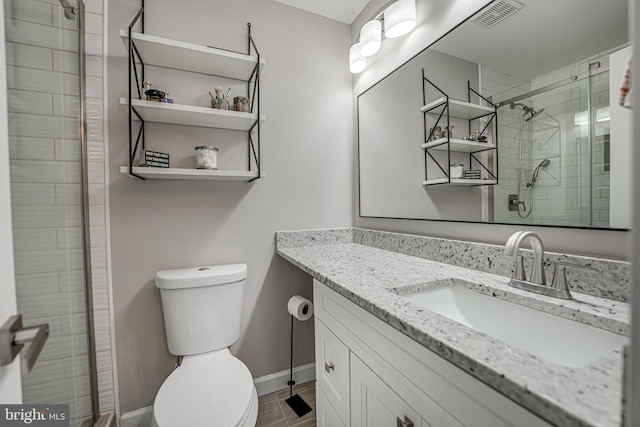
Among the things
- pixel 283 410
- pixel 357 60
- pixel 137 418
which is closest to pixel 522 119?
pixel 357 60

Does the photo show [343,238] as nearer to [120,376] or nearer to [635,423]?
[120,376]

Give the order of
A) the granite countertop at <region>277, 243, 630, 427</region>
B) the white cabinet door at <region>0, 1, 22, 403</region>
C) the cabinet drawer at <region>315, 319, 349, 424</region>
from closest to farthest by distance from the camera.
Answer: the granite countertop at <region>277, 243, 630, 427</region> → the white cabinet door at <region>0, 1, 22, 403</region> → the cabinet drawer at <region>315, 319, 349, 424</region>

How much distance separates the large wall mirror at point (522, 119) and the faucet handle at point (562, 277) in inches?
5.1

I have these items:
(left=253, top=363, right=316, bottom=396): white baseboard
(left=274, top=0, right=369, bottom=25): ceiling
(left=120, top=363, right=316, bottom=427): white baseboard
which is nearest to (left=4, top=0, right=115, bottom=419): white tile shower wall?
(left=120, top=363, right=316, bottom=427): white baseboard

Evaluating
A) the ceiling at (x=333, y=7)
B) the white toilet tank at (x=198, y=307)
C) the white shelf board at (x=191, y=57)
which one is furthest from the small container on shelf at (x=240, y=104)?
the white toilet tank at (x=198, y=307)

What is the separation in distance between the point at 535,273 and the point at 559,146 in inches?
15.6

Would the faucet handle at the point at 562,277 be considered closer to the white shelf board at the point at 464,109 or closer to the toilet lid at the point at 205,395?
the white shelf board at the point at 464,109

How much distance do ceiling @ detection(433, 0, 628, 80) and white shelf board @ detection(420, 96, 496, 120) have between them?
136 mm

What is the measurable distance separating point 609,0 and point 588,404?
3.33 ft

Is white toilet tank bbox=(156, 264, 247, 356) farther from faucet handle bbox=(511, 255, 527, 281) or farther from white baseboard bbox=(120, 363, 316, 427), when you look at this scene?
faucet handle bbox=(511, 255, 527, 281)

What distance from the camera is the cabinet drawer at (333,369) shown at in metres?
0.98

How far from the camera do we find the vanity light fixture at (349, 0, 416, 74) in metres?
1.31

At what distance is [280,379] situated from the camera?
1.68m

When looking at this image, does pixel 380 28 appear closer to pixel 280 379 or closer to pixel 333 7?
pixel 333 7
